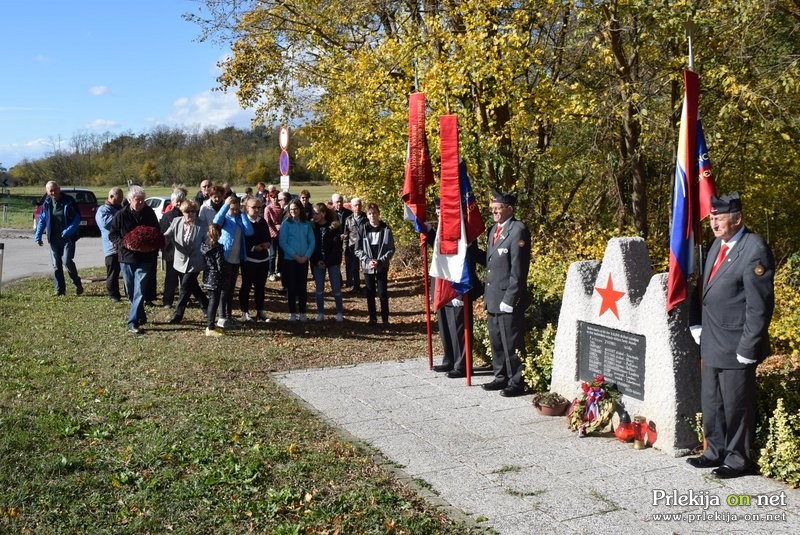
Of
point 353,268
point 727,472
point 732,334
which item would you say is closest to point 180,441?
point 727,472

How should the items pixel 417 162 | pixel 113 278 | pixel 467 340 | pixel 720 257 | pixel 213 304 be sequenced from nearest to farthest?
1. pixel 720 257
2. pixel 467 340
3. pixel 417 162
4. pixel 213 304
5. pixel 113 278

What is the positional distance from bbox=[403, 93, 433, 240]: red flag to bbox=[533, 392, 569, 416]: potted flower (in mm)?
2734

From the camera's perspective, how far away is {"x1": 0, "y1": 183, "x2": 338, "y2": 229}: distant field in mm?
35253

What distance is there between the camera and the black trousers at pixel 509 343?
7.91 m

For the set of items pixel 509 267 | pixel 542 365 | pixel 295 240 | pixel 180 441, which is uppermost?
pixel 295 240

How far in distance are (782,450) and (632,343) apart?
145cm

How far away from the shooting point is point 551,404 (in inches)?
280

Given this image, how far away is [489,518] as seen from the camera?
499cm

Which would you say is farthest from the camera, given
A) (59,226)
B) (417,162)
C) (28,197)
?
(28,197)

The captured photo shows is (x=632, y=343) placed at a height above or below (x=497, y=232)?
below

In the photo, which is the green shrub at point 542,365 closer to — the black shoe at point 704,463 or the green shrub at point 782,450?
the black shoe at point 704,463

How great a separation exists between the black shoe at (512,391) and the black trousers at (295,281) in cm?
469

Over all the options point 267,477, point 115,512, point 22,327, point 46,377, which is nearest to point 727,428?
point 267,477

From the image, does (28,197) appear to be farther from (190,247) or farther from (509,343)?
(509,343)
